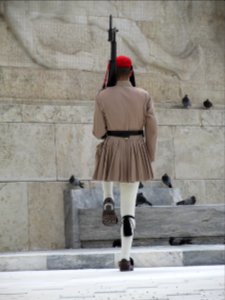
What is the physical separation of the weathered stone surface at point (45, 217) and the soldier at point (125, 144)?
3493 mm

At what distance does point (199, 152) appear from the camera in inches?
463

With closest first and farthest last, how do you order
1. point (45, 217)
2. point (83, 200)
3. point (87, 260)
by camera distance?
point (87, 260) → point (83, 200) → point (45, 217)

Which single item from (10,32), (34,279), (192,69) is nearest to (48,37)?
(10,32)

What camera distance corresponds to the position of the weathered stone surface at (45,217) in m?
10.6

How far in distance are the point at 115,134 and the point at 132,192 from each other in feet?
1.71

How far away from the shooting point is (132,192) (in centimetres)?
722

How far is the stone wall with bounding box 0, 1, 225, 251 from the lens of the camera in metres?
10.7

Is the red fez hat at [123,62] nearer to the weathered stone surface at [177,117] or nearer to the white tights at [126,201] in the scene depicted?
the white tights at [126,201]

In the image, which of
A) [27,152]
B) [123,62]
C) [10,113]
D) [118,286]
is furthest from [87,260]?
[10,113]

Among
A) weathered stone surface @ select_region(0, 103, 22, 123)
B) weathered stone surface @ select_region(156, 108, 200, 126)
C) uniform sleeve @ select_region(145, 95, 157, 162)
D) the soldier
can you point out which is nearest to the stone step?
the soldier

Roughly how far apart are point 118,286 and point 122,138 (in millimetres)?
1894

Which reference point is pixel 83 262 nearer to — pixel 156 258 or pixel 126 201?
pixel 156 258

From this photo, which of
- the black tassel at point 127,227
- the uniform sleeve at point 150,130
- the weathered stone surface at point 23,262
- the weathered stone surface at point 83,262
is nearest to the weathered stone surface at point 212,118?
the weathered stone surface at point 83,262

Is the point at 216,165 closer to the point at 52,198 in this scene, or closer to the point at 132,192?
the point at 52,198
